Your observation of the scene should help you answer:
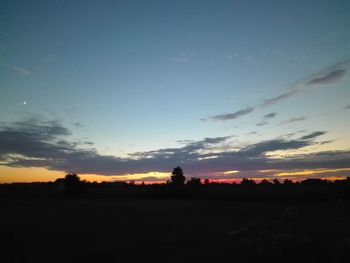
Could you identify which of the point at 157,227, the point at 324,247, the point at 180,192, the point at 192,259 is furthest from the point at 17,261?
the point at 180,192

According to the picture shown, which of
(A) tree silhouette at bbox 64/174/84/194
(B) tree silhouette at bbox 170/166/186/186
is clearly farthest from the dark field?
(B) tree silhouette at bbox 170/166/186/186

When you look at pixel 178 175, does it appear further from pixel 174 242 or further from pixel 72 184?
pixel 174 242

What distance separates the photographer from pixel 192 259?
22328 millimetres

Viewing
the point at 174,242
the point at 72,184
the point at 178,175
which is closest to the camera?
the point at 174,242

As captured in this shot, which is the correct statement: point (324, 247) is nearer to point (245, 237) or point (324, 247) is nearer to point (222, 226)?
point (245, 237)

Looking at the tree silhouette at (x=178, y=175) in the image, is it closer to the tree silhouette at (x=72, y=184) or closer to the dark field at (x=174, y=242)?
the tree silhouette at (x=72, y=184)

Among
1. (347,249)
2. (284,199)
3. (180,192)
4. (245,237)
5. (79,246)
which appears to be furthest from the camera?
(180,192)

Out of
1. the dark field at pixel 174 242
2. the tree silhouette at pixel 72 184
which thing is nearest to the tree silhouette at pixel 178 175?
the tree silhouette at pixel 72 184

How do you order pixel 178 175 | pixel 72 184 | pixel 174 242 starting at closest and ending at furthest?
pixel 174 242
pixel 72 184
pixel 178 175

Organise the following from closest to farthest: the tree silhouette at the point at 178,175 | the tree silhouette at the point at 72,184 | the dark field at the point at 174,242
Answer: the dark field at the point at 174,242
the tree silhouette at the point at 72,184
the tree silhouette at the point at 178,175

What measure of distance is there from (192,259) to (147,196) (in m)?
83.6

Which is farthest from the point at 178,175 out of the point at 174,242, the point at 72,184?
the point at 174,242

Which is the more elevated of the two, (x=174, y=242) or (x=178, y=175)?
(x=178, y=175)

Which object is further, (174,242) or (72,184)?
(72,184)
